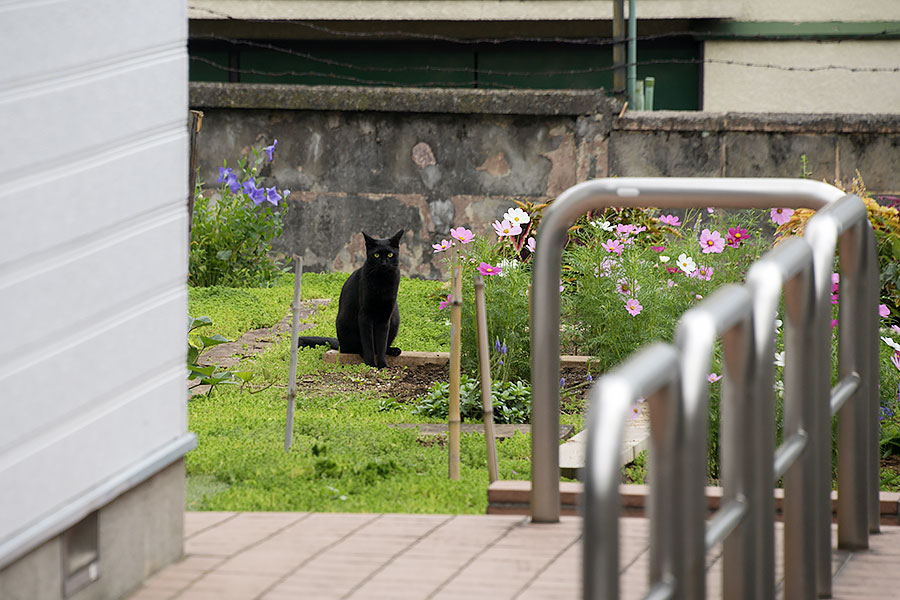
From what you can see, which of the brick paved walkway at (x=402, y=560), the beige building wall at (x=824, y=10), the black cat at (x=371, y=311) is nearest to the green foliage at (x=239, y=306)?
the black cat at (x=371, y=311)

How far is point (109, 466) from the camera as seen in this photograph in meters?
2.76

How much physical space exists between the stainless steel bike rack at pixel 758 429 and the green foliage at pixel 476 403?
8.09 feet

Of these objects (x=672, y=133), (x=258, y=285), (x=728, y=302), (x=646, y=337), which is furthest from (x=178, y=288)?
(x=672, y=133)

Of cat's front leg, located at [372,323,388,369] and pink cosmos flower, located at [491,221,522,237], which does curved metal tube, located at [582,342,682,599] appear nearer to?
pink cosmos flower, located at [491,221,522,237]

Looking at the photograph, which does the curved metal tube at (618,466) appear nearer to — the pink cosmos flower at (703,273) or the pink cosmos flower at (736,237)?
the pink cosmos flower at (703,273)

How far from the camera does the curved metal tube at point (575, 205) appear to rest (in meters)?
3.22

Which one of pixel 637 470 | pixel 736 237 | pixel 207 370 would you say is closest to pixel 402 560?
pixel 637 470

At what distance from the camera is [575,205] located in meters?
3.22

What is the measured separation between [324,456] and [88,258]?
6.73 ft

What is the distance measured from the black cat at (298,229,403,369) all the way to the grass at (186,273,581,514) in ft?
0.57

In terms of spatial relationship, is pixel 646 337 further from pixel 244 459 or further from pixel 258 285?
pixel 258 285

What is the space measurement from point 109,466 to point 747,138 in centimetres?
771

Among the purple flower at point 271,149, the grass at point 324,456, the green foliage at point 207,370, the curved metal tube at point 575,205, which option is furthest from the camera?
the purple flower at point 271,149

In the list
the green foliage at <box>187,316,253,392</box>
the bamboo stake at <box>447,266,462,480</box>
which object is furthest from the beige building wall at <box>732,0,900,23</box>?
the bamboo stake at <box>447,266,462,480</box>
